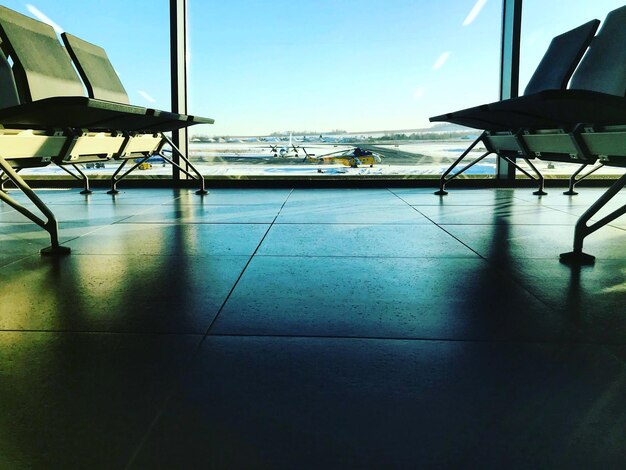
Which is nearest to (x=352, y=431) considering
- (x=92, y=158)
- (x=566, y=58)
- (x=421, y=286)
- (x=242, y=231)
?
(x=421, y=286)

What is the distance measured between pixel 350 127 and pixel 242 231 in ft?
8.48

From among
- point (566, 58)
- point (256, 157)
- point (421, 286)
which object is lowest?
point (421, 286)

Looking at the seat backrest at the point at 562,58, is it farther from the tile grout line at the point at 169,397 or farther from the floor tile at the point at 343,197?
the tile grout line at the point at 169,397

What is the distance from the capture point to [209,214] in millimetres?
3006

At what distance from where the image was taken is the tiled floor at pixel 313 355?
639 millimetres

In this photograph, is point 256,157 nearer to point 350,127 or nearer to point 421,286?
point 350,127

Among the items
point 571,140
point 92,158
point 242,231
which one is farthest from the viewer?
point 92,158

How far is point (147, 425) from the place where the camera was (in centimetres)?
69

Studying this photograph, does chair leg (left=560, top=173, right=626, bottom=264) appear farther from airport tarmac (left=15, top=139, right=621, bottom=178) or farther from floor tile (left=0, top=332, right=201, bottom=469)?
airport tarmac (left=15, top=139, right=621, bottom=178)

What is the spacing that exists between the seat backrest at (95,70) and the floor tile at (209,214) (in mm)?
970

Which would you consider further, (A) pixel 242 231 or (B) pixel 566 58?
(B) pixel 566 58

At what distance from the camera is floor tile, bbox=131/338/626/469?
0.62 metres

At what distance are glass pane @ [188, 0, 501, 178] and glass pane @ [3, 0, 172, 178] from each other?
0.96ft

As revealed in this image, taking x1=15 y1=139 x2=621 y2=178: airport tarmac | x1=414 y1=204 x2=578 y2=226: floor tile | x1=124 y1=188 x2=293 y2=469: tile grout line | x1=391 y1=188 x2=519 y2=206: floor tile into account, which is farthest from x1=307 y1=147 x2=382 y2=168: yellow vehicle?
x1=124 y1=188 x2=293 y2=469: tile grout line
